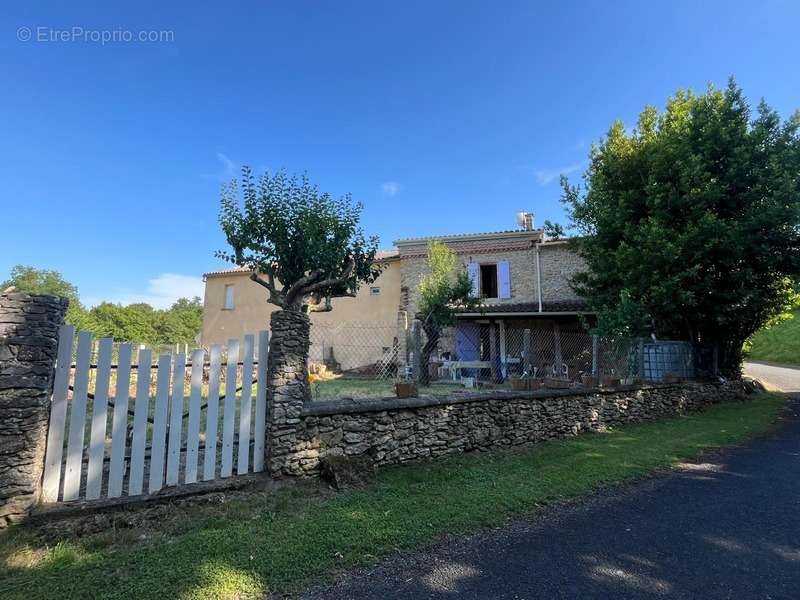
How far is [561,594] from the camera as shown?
2.37m

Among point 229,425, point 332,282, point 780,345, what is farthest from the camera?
point 780,345

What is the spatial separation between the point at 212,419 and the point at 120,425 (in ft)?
2.41

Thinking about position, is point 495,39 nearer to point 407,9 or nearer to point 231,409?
point 407,9

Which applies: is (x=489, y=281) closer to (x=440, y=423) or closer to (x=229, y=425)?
(x=440, y=423)

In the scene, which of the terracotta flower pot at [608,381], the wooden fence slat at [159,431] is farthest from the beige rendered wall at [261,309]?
the wooden fence slat at [159,431]

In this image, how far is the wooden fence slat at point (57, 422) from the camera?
312 cm

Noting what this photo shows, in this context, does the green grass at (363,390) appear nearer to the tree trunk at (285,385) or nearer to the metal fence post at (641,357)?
the tree trunk at (285,385)

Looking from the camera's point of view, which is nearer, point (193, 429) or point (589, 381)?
point (193, 429)

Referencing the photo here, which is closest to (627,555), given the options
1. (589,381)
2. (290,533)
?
(290,533)

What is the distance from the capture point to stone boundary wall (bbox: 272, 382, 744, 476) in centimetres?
427

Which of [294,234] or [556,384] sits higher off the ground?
[294,234]

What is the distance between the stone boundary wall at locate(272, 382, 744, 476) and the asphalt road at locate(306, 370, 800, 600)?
1733 mm

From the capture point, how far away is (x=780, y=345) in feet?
87.8

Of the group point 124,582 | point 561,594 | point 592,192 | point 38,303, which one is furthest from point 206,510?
point 592,192
